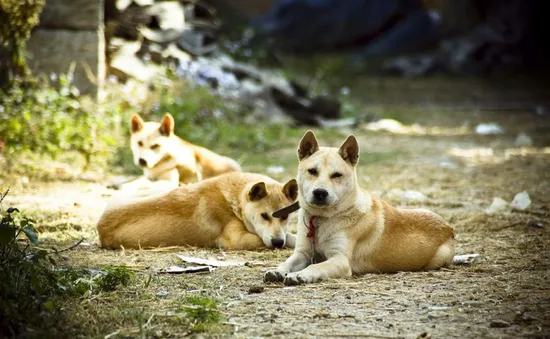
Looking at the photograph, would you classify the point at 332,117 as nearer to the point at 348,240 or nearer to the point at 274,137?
the point at 274,137

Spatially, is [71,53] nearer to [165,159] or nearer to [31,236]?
[165,159]

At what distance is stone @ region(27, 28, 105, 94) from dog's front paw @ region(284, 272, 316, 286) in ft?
21.2

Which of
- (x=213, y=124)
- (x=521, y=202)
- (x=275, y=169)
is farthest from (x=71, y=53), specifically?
(x=521, y=202)

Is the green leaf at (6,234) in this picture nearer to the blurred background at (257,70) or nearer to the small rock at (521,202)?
the blurred background at (257,70)

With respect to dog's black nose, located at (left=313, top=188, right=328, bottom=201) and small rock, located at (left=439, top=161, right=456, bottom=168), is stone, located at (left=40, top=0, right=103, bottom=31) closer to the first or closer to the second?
small rock, located at (left=439, top=161, right=456, bottom=168)

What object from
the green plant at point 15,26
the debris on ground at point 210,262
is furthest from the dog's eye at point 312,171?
the green plant at point 15,26

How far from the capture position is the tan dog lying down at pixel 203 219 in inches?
249

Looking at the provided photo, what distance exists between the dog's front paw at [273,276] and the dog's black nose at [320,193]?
577mm

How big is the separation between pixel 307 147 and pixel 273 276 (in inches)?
39.9

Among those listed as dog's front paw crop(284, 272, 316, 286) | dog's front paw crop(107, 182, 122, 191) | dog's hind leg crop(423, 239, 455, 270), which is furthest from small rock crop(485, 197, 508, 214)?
dog's front paw crop(107, 182, 122, 191)

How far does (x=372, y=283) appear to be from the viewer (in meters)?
5.22

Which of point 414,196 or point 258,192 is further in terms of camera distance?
point 414,196

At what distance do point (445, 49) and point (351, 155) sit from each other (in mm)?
17764

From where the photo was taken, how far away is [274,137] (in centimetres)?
1272
